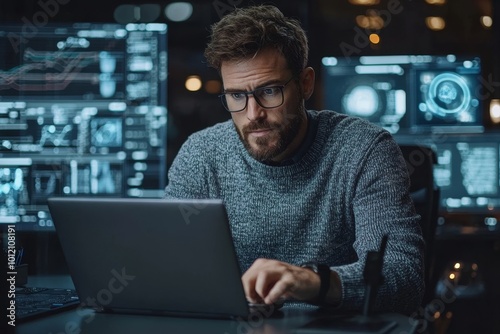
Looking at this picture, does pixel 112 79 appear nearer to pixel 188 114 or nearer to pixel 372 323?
pixel 188 114

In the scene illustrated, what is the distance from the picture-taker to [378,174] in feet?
5.86

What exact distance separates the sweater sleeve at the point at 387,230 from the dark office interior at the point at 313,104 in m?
1.60

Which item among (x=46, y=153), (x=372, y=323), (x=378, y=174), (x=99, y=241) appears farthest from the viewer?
(x=46, y=153)

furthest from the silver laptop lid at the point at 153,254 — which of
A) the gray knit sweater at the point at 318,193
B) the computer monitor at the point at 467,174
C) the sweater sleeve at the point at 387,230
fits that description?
the computer monitor at the point at 467,174

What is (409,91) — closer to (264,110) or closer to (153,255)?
(264,110)

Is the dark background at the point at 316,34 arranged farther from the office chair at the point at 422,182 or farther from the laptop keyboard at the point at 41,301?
the laptop keyboard at the point at 41,301

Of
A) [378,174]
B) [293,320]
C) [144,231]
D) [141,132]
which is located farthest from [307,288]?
[141,132]

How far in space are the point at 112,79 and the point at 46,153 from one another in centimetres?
43

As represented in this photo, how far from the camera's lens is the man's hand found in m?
1.34

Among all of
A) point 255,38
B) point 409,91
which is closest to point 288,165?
point 255,38

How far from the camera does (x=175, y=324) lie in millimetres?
1326

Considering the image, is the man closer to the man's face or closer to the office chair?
the man's face

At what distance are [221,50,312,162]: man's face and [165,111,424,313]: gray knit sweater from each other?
74 mm

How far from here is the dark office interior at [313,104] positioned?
337 cm
